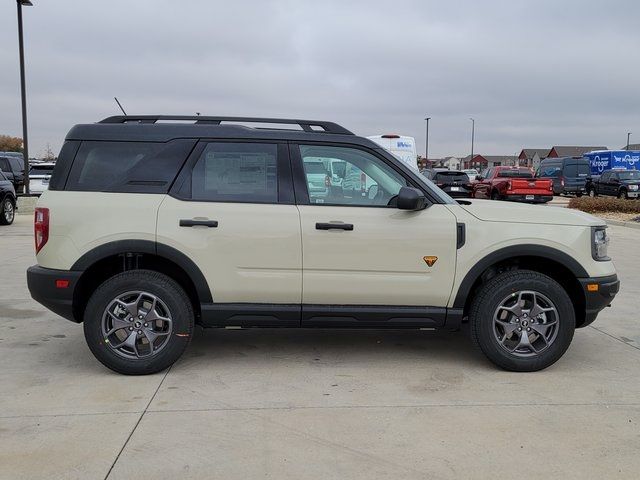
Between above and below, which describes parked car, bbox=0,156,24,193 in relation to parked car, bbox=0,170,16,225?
Answer: above

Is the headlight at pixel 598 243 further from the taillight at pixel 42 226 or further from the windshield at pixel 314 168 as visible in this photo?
the taillight at pixel 42 226

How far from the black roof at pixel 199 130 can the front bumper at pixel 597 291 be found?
195cm

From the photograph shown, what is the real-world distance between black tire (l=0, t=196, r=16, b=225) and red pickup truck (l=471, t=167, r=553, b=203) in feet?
53.0

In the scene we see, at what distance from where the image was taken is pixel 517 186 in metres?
21.5

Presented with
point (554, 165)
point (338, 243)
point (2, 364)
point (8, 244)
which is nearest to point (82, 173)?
point (2, 364)

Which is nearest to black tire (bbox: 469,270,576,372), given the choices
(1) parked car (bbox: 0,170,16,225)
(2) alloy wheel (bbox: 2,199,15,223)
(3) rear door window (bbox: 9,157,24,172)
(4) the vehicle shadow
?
(4) the vehicle shadow

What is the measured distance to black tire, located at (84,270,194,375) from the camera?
4340 mm

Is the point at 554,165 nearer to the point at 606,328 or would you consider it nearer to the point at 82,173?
the point at 606,328

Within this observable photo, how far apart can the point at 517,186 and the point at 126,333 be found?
19.3m

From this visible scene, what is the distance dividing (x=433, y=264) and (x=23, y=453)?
2.92 m

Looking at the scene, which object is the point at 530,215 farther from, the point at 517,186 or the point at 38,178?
the point at 38,178

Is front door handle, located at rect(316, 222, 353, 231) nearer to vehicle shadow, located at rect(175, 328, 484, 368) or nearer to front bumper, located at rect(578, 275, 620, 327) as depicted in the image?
vehicle shadow, located at rect(175, 328, 484, 368)

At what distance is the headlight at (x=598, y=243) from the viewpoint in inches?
178

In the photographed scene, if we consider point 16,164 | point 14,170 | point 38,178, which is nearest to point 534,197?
point 38,178
